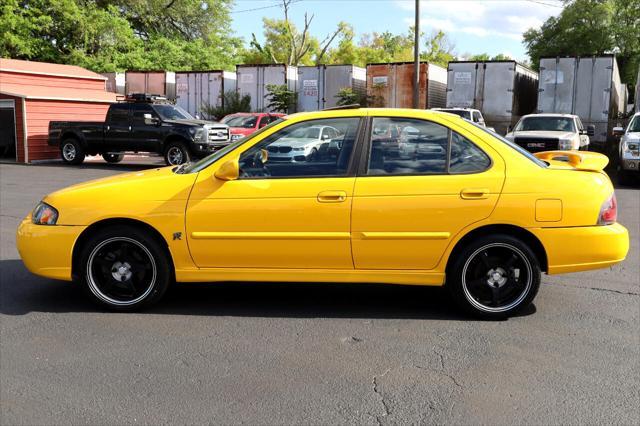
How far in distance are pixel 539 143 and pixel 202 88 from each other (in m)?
18.8

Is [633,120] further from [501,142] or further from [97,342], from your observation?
[97,342]

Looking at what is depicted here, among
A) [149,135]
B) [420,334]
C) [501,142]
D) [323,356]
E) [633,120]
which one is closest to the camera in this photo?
[323,356]

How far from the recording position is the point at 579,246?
15.1 ft

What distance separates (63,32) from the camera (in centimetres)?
3744

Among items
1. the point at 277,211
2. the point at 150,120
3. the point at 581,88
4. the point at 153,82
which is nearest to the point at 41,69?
the point at 153,82

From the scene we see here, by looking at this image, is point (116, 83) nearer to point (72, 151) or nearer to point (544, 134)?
point (72, 151)

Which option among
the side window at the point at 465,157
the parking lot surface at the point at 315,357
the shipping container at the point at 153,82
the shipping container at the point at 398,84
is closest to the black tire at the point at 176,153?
the shipping container at the point at 398,84

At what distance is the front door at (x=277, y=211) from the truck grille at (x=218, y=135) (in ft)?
46.1

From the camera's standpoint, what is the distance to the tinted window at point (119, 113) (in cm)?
1937

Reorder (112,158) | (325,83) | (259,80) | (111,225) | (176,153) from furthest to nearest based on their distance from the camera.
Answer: (259,80), (325,83), (112,158), (176,153), (111,225)

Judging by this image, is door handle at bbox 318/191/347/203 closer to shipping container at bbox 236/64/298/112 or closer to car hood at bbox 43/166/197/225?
car hood at bbox 43/166/197/225

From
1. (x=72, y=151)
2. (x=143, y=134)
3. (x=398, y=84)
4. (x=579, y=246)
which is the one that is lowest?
(x=72, y=151)

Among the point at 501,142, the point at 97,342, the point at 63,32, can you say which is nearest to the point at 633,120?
the point at 501,142

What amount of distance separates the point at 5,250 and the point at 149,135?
1232cm
